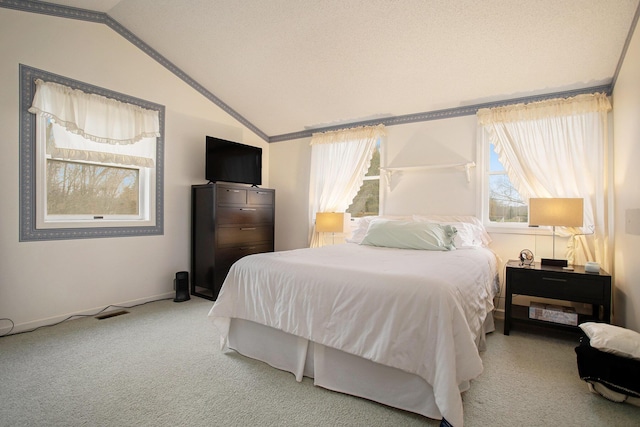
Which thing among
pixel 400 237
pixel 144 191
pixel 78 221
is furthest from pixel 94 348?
pixel 400 237

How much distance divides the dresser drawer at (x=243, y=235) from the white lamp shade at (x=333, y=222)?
79 centimetres

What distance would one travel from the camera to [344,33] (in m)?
2.87

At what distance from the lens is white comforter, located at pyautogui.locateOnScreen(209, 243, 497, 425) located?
1.44 meters

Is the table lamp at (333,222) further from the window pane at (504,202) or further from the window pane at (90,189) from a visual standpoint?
the window pane at (90,189)

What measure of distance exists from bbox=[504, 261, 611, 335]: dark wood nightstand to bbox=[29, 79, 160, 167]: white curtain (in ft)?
12.9

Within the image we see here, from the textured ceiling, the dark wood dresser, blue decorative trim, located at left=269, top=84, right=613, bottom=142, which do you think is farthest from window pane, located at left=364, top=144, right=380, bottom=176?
the dark wood dresser

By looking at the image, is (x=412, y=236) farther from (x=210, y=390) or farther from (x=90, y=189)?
(x=90, y=189)

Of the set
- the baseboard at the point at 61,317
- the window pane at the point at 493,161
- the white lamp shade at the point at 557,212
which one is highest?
the window pane at the point at 493,161

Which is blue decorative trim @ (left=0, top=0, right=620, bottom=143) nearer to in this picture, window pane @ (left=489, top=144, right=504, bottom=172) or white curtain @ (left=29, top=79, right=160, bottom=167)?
window pane @ (left=489, top=144, right=504, bottom=172)

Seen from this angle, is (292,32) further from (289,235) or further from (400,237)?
(289,235)

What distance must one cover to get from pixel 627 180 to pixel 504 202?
108 cm

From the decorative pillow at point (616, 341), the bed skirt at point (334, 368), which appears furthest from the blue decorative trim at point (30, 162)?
the decorative pillow at point (616, 341)

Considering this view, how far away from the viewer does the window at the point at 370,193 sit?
169 inches

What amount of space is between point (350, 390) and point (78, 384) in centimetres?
162
